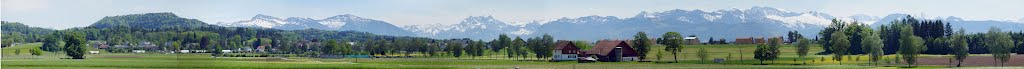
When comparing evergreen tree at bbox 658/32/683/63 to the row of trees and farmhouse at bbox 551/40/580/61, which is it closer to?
farmhouse at bbox 551/40/580/61

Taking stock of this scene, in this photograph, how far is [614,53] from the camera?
8169cm

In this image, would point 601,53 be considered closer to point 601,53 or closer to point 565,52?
point 601,53

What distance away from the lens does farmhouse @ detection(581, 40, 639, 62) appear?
80.1m

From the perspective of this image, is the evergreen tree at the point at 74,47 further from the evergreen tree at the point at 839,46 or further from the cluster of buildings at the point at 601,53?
the evergreen tree at the point at 839,46

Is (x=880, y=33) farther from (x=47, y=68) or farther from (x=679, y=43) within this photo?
(x=47, y=68)

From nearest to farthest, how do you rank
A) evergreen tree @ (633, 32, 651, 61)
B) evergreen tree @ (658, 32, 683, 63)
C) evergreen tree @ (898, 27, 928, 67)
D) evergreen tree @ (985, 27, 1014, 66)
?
evergreen tree @ (898, 27, 928, 67), evergreen tree @ (985, 27, 1014, 66), evergreen tree @ (658, 32, 683, 63), evergreen tree @ (633, 32, 651, 61)

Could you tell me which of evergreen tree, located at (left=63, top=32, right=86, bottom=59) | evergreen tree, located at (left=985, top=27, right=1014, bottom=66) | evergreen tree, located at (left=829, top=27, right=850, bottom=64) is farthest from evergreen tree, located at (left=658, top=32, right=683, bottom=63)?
evergreen tree, located at (left=63, top=32, right=86, bottom=59)

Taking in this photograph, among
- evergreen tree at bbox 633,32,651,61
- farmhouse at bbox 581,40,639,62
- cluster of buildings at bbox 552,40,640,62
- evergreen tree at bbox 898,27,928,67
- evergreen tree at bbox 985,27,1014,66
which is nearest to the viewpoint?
evergreen tree at bbox 898,27,928,67

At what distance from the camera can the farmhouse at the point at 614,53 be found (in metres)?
80.1

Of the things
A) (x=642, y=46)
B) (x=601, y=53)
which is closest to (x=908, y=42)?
(x=642, y=46)

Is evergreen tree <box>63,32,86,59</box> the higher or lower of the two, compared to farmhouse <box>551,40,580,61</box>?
higher

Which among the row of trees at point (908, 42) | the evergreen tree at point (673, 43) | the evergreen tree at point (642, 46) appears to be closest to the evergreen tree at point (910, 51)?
the row of trees at point (908, 42)

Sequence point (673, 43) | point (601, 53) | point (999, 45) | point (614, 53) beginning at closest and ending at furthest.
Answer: point (999, 45) < point (673, 43) < point (614, 53) < point (601, 53)

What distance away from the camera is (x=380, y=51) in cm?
11931
